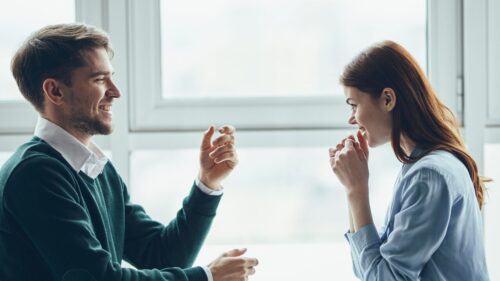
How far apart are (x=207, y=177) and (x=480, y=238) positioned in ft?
2.27

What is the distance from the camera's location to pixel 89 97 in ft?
5.20

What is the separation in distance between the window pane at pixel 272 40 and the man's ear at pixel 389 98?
62 cm

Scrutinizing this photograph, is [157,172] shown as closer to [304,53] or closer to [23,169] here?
[304,53]

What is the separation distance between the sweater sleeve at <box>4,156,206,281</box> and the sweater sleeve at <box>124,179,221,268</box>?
333 millimetres

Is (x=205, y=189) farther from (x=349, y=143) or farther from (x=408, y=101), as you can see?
(x=408, y=101)

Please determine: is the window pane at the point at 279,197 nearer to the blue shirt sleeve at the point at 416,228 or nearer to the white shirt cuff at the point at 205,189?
the white shirt cuff at the point at 205,189

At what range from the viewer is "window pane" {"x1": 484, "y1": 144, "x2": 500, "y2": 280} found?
6.98ft

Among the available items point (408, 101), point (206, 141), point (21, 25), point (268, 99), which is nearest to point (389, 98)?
point (408, 101)

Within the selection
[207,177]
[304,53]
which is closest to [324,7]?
[304,53]

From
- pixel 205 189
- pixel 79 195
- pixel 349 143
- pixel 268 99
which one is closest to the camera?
pixel 79 195

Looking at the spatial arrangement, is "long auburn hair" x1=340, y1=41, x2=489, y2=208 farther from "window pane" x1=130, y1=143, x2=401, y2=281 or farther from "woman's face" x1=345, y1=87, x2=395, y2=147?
"window pane" x1=130, y1=143, x2=401, y2=281

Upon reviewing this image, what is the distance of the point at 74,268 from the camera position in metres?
1.40

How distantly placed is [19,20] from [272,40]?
0.82m

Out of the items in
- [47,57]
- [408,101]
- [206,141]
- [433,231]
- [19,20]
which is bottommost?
[433,231]
